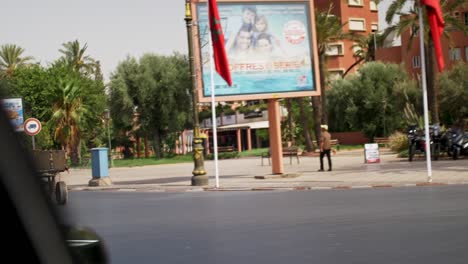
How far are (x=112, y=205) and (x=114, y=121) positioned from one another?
47179 mm

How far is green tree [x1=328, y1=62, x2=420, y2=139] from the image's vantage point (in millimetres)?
55062

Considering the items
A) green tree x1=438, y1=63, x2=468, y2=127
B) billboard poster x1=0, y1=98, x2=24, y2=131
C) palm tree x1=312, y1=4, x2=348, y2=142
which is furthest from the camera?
green tree x1=438, y1=63, x2=468, y2=127

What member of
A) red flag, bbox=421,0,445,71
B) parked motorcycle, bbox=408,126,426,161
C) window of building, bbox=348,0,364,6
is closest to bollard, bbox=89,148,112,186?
parked motorcycle, bbox=408,126,426,161

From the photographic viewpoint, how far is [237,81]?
2280 centimetres

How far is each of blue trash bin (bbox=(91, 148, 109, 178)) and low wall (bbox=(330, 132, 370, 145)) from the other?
35250mm

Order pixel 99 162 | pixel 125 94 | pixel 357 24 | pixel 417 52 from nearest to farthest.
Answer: pixel 99 162 < pixel 125 94 < pixel 417 52 < pixel 357 24

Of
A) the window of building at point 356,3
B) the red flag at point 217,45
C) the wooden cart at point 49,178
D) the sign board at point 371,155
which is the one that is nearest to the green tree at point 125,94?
the window of building at point 356,3

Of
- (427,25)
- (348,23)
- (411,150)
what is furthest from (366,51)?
(411,150)

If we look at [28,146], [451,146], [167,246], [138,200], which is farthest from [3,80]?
[451,146]

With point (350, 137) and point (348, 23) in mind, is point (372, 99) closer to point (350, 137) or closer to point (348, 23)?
point (350, 137)

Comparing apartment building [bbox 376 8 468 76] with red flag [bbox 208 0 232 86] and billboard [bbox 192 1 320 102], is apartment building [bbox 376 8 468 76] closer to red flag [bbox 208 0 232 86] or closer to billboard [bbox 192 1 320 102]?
billboard [bbox 192 1 320 102]

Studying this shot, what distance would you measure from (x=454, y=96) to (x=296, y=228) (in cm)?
4411

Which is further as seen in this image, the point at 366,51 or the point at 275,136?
the point at 366,51

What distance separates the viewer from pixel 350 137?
59.1m
